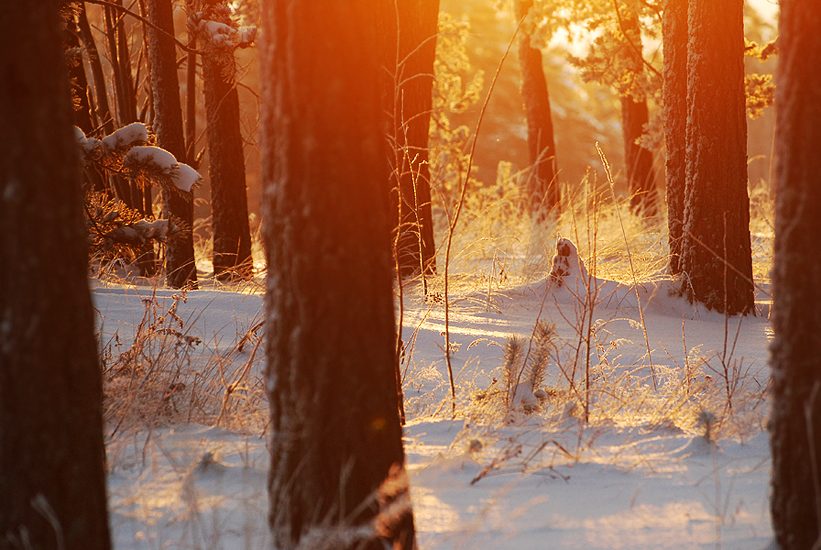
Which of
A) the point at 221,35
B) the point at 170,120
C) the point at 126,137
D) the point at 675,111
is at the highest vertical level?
the point at 221,35

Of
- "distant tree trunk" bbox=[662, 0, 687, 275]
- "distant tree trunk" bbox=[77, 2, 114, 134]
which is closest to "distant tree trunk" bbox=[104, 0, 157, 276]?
"distant tree trunk" bbox=[77, 2, 114, 134]

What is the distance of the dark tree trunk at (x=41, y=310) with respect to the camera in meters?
1.30

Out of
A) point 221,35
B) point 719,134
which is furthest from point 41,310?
point 719,134

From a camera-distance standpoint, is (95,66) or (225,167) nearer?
(225,167)

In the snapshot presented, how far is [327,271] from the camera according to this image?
58.9 inches

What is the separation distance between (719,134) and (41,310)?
15.6 feet

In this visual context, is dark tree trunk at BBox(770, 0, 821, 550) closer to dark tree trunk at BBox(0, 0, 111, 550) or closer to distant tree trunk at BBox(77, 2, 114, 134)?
dark tree trunk at BBox(0, 0, 111, 550)

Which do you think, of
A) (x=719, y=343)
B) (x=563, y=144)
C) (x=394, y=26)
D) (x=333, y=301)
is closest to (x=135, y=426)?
(x=333, y=301)

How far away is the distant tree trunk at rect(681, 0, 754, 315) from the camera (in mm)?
4922

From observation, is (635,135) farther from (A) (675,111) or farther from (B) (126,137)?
(B) (126,137)

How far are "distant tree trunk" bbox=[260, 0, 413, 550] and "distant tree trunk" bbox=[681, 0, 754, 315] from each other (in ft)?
13.2

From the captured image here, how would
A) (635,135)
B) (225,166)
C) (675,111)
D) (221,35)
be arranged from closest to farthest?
(221,35) → (675,111) → (225,166) → (635,135)

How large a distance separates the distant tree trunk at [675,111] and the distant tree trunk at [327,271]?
14.4 ft

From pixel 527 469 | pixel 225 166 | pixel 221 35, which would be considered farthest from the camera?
pixel 225 166
